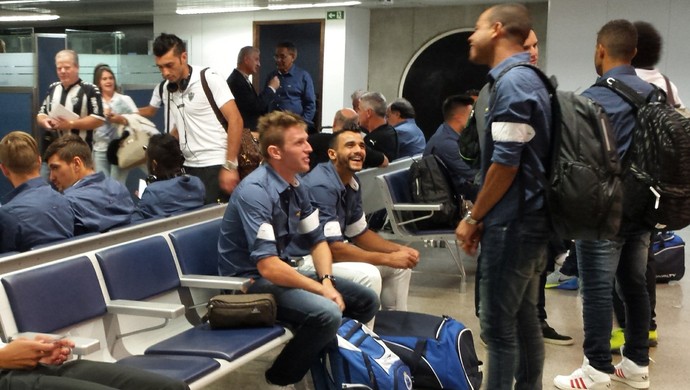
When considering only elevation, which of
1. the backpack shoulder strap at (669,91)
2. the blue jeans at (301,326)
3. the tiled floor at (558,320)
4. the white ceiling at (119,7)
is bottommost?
the tiled floor at (558,320)

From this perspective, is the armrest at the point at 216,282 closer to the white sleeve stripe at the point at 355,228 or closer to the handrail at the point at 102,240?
the handrail at the point at 102,240

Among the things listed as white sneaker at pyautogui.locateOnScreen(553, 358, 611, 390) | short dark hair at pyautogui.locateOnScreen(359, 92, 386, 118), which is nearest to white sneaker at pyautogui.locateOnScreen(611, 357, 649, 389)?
white sneaker at pyautogui.locateOnScreen(553, 358, 611, 390)

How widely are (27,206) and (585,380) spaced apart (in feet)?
8.02

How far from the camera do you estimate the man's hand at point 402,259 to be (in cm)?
399

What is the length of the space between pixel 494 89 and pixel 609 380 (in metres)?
1.60

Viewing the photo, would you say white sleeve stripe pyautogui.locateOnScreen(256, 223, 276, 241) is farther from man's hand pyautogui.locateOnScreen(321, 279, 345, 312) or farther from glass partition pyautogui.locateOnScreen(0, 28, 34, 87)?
glass partition pyautogui.locateOnScreen(0, 28, 34, 87)

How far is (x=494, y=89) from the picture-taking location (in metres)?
2.65

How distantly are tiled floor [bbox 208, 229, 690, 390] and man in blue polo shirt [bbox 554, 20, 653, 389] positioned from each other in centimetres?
19

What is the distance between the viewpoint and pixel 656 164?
3375 mm

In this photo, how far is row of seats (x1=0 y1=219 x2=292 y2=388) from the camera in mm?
2658

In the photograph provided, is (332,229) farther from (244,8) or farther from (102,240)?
(244,8)

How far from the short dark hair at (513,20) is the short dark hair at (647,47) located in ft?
5.09

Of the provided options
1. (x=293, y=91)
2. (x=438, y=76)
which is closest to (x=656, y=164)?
(x=293, y=91)

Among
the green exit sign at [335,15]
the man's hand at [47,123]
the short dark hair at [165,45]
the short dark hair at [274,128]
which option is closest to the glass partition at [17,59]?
the man's hand at [47,123]
